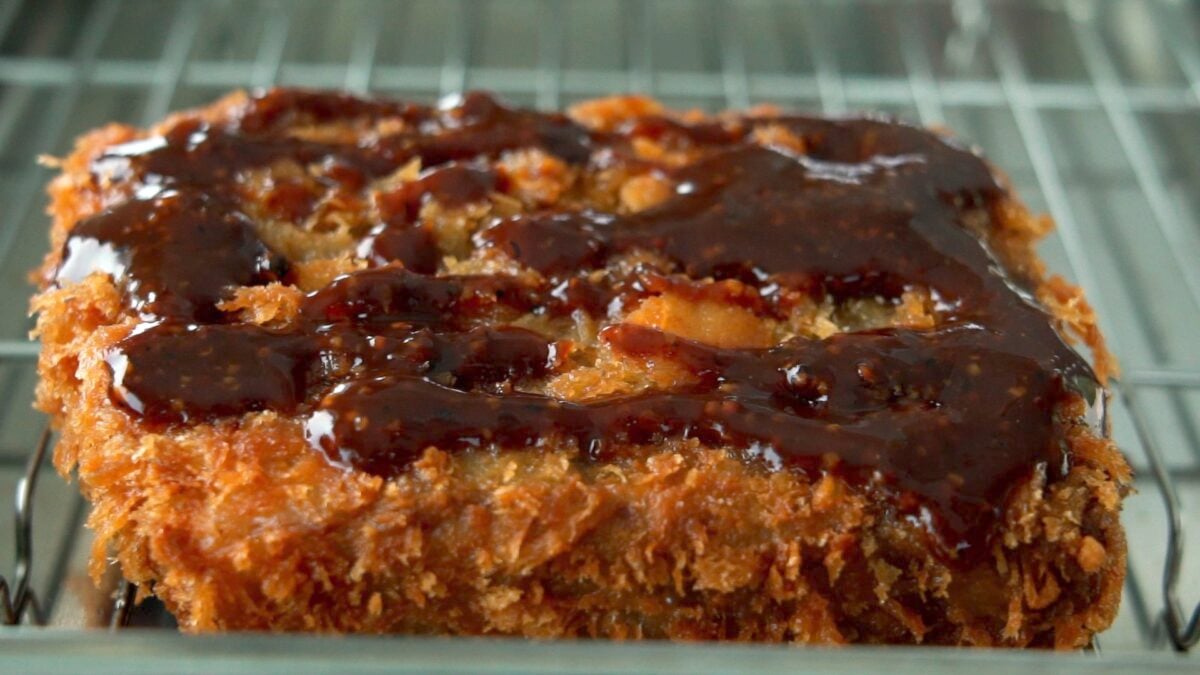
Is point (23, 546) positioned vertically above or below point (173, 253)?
below

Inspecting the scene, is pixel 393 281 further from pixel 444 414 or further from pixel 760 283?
pixel 760 283

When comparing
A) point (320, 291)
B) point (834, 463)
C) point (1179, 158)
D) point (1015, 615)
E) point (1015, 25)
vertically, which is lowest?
point (1015, 615)

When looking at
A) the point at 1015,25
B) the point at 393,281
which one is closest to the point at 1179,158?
the point at 1015,25

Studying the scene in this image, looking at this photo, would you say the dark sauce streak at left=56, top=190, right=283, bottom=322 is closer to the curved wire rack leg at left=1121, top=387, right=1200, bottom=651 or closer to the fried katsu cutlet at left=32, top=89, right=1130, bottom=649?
the fried katsu cutlet at left=32, top=89, right=1130, bottom=649

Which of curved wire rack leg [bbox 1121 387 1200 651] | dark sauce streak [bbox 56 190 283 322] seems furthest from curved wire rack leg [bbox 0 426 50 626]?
curved wire rack leg [bbox 1121 387 1200 651]

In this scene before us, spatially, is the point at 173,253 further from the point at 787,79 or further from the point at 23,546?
the point at 787,79

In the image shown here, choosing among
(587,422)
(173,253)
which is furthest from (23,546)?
(587,422)

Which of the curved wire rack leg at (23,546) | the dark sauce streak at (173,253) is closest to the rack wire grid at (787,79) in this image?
the curved wire rack leg at (23,546)

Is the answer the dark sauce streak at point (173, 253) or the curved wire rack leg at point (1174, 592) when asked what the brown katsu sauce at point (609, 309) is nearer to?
the dark sauce streak at point (173, 253)
